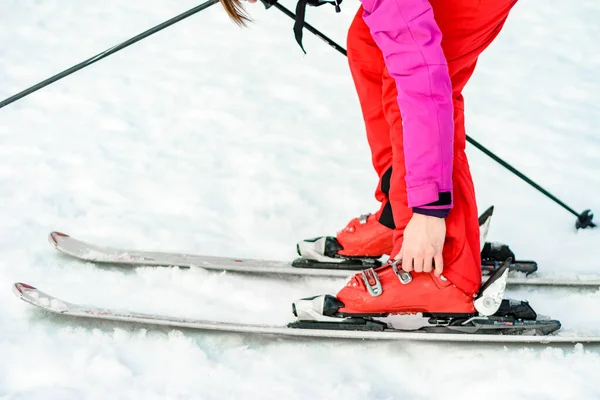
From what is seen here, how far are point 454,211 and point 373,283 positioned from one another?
1.35ft

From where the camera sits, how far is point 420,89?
185cm

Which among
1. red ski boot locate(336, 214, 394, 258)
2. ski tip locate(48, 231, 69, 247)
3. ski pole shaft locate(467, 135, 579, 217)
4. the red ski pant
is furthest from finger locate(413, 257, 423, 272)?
ski tip locate(48, 231, 69, 247)

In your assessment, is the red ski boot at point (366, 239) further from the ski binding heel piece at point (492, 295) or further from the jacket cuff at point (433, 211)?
the jacket cuff at point (433, 211)

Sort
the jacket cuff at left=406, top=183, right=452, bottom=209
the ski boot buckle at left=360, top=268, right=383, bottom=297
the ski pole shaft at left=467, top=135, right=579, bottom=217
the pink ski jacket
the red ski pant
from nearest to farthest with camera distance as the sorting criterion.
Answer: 1. the pink ski jacket
2. the jacket cuff at left=406, top=183, right=452, bottom=209
3. the red ski pant
4. the ski boot buckle at left=360, top=268, right=383, bottom=297
5. the ski pole shaft at left=467, top=135, right=579, bottom=217

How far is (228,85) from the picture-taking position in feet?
15.2

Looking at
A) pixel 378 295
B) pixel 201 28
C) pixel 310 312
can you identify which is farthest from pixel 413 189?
pixel 201 28

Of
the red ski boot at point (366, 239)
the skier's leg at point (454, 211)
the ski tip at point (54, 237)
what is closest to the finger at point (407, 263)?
the skier's leg at point (454, 211)

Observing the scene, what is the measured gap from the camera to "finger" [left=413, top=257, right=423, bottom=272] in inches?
80.8

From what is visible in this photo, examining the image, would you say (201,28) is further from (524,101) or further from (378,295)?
(378,295)

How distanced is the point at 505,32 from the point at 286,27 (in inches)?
74.8

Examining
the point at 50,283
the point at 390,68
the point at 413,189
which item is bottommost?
the point at 50,283

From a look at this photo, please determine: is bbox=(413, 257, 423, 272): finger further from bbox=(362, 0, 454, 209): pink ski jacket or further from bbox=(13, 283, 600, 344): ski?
bbox=(13, 283, 600, 344): ski

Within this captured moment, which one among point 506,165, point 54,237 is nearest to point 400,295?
point 506,165

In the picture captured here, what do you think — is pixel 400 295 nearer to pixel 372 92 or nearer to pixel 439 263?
pixel 439 263
